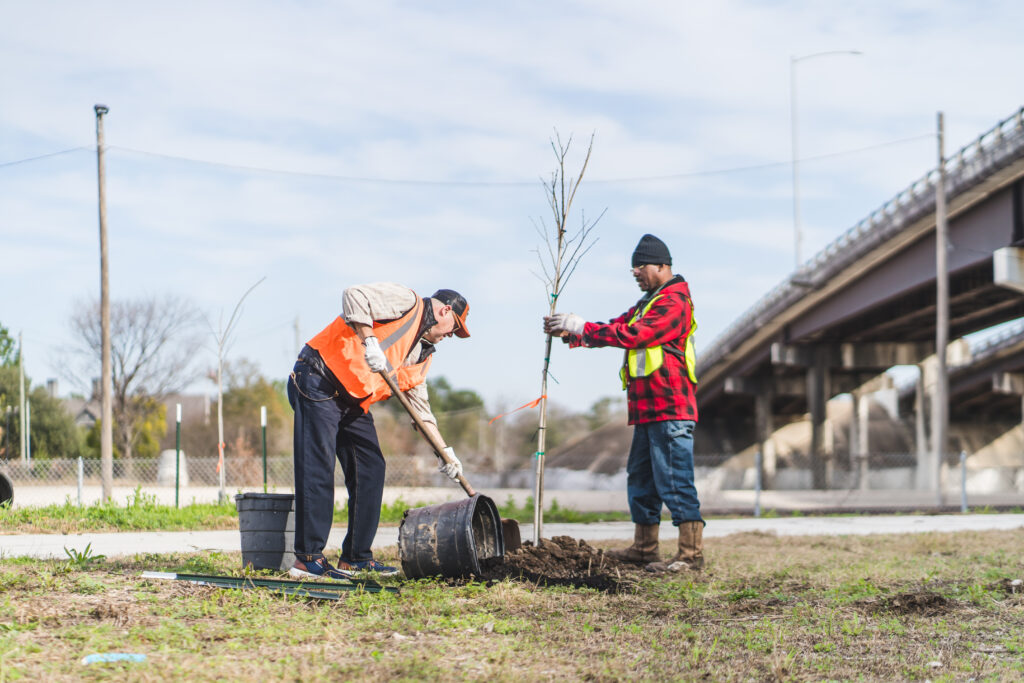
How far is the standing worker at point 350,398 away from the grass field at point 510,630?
65 cm

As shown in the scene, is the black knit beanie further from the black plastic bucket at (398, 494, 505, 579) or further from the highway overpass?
the highway overpass

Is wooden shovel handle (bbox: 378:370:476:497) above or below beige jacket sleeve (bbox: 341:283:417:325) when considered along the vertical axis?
below

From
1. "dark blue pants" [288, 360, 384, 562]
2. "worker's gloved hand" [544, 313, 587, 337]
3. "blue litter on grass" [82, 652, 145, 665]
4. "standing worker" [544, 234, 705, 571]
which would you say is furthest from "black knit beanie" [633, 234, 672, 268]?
"blue litter on grass" [82, 652, 145, 665]

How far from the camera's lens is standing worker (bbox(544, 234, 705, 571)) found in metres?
6.35

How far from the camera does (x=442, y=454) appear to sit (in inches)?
222

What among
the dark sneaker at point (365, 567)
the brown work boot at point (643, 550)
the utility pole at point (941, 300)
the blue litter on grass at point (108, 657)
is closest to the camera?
the blue litter on grass at point (108, 657)

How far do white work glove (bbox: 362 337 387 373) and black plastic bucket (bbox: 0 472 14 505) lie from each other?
4983 millimetres

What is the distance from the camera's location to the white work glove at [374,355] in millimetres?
5125

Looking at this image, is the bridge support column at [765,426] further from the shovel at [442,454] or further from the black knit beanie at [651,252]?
the shovel at [442,454]

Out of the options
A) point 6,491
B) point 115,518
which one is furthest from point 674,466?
point 6,491

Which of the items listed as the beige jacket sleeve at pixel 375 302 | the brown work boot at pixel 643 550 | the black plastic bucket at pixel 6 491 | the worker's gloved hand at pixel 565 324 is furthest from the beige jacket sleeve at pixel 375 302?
the black plastic bucket at pixel 6 491

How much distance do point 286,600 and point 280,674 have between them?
4.14 feet

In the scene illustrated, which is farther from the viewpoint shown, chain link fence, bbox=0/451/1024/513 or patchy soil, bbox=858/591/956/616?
chain link fence, bbox=0/451/1024/513

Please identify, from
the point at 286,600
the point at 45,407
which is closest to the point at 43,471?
the point at 286,600
